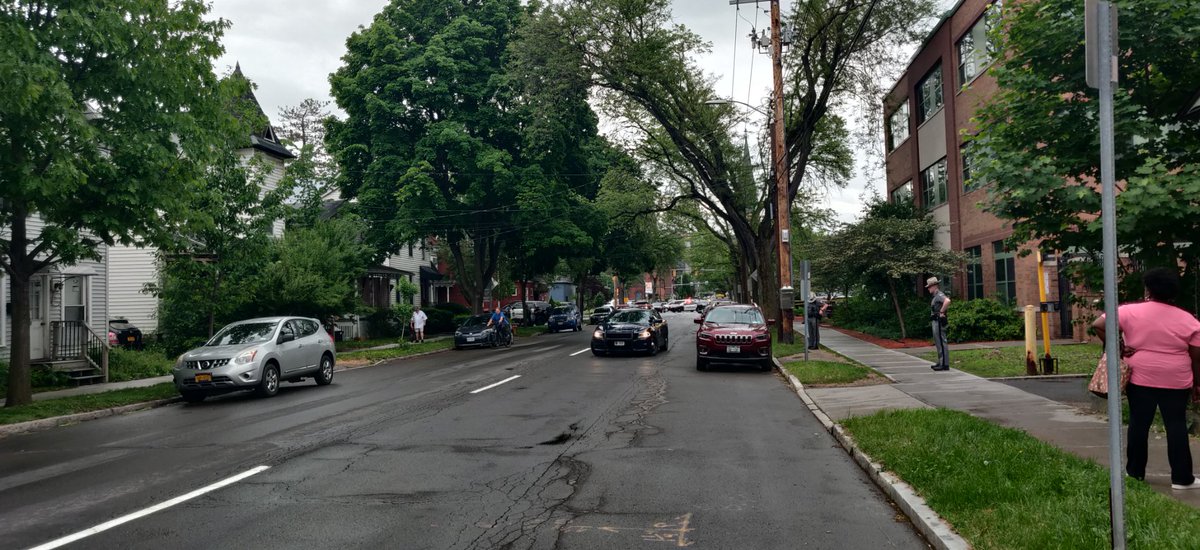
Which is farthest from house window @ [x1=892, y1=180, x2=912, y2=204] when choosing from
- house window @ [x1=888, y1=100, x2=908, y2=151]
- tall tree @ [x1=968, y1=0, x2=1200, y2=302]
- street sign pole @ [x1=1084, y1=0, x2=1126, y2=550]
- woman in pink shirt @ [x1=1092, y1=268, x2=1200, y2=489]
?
street sign pole @ [x1=1084, y1=0, x2=1126, y2=550]

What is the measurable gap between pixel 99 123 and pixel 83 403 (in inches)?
188

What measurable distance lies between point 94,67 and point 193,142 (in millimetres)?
1791

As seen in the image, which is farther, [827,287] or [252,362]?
[827,287]

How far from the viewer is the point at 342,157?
106ft

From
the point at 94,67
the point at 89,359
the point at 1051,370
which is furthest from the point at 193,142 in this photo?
the point at 1051,370

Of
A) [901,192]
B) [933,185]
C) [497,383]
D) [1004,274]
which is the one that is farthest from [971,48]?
[497,383]

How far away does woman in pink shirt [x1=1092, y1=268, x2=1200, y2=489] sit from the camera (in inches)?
238

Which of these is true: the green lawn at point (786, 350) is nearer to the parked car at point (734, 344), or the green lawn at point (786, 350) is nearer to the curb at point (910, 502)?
the parked car at point (734, 344)

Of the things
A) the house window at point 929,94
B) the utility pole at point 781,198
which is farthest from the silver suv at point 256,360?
the house window at point 929,94

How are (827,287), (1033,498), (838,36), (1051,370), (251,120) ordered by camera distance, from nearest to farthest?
(1033,498) → (1051,370) → (251,120) → (838,36) → (827,287)

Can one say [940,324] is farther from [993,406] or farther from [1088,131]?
[1088,131]

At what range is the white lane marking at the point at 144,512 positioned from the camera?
5.55m

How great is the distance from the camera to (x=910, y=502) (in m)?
6.13

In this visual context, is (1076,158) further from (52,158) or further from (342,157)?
(342,157)
